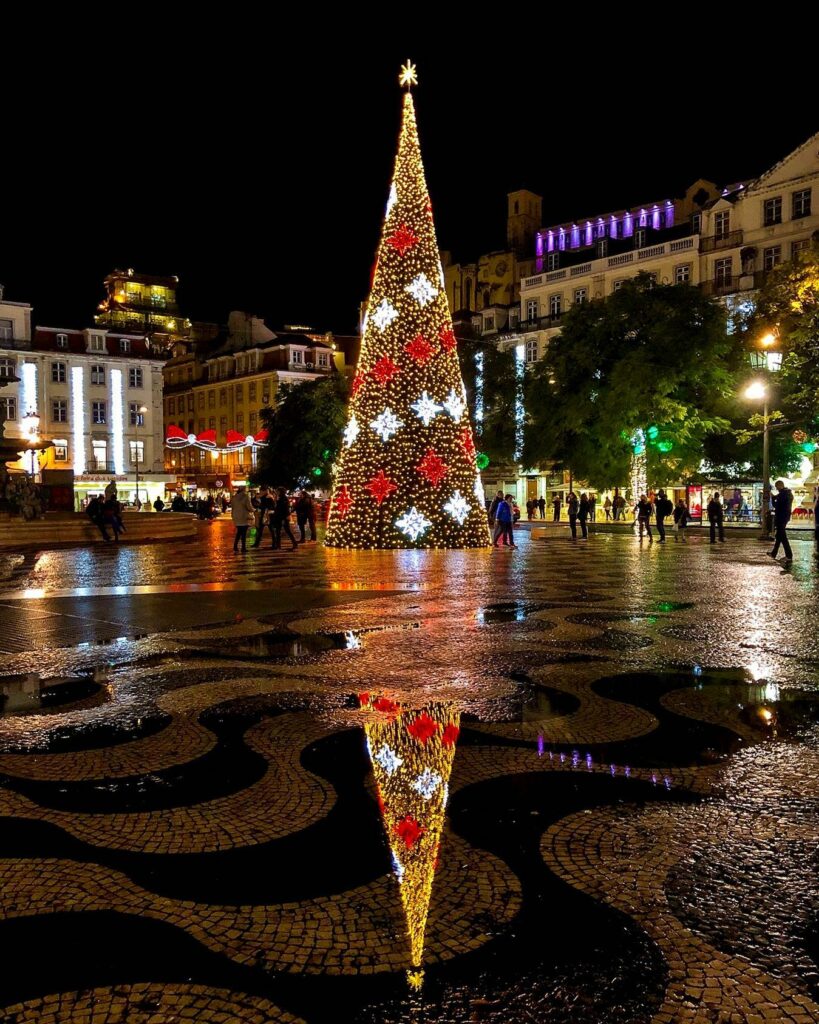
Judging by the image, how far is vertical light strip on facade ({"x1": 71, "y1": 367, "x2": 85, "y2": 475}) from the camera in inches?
2557

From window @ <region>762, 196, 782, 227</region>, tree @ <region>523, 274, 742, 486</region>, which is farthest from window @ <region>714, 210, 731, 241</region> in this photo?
tree @ <region>523, 274, 742, 486</region>

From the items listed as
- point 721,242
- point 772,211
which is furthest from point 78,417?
point 772,211

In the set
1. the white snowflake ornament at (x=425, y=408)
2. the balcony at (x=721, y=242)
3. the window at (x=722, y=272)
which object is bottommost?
the white snowflake ornament at (x=425, y=408)

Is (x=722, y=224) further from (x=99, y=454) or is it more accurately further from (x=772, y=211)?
(x=99, y=454)

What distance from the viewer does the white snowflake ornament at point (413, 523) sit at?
1978 centimetres

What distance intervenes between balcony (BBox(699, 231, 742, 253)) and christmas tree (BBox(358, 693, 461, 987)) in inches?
1854

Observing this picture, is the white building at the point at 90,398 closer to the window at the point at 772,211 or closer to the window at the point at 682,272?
the window at the point at 682,272

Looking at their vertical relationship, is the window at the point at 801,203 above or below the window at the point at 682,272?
above

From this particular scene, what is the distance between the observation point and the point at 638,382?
104 ft

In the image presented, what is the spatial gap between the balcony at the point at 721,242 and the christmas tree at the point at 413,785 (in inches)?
1854

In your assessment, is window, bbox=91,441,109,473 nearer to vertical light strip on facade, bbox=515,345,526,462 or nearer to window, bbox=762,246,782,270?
vertical light strip on facade, bbox=515,345,526,462

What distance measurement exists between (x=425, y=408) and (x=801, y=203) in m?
33.7

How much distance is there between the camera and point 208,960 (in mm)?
2520

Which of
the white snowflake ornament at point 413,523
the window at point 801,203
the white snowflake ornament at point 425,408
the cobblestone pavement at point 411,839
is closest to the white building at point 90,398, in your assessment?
the window at point 801,203
